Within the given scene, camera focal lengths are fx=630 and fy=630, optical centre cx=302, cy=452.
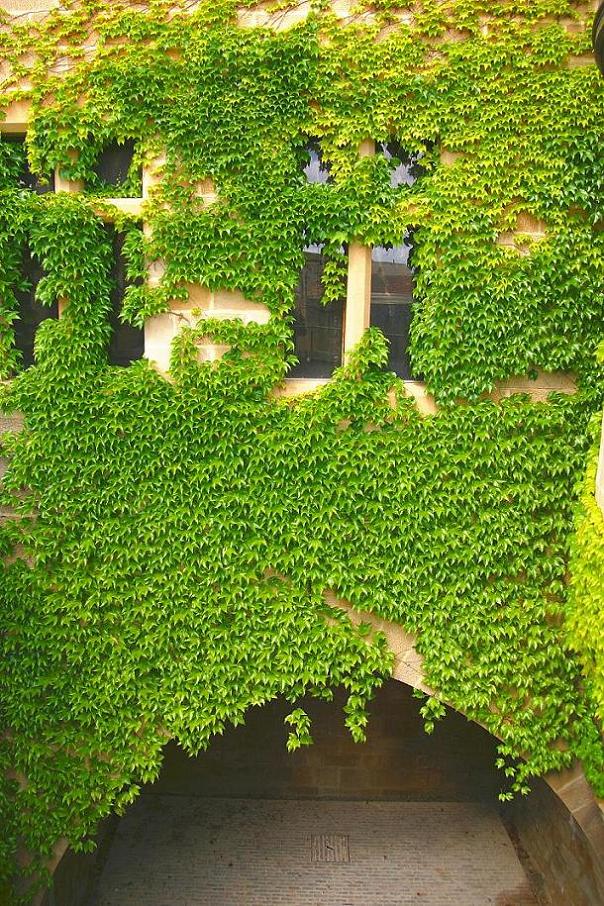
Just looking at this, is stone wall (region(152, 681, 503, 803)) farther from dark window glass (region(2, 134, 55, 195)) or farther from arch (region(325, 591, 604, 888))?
dark window glass (region(2, 134, 55, 195))

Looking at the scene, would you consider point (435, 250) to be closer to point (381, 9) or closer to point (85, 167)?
point (381, 9)

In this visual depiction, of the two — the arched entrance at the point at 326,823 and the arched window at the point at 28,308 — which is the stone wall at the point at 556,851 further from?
the arched window at the point at 28,308

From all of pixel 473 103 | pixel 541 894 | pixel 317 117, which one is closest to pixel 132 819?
pixel 541 894

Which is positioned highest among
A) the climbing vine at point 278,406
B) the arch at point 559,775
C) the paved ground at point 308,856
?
the climbing vine at point 278,406

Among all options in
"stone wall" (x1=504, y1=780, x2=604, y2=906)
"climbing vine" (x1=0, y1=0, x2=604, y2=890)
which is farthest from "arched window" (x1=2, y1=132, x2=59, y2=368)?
"stone wall" (x1=504, y1=780, x2=604, y2=906)

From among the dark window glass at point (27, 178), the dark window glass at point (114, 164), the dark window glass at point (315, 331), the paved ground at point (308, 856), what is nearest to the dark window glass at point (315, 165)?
the dark window glass at point (315, 331)

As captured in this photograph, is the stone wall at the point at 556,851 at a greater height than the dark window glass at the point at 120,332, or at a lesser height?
lesser
